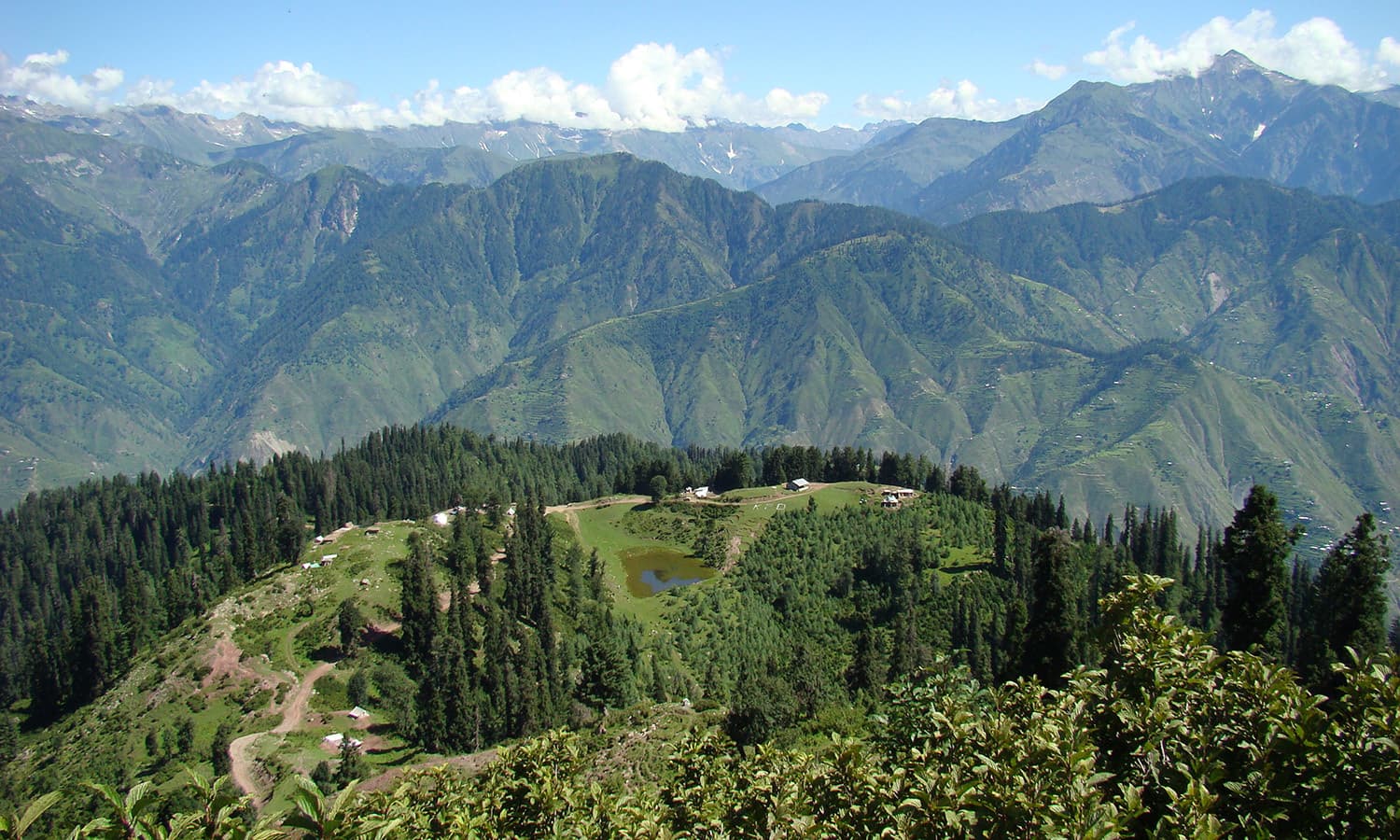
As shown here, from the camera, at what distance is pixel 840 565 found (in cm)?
12588

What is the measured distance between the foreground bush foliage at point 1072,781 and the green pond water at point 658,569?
9738 centimetres

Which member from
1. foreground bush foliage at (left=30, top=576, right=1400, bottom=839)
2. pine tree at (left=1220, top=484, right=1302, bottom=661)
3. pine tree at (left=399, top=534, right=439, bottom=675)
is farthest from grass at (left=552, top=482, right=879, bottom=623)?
foreground bush foliage at (left=30, top=576, right=1400, bottom=839)

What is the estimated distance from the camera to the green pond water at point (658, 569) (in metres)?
129

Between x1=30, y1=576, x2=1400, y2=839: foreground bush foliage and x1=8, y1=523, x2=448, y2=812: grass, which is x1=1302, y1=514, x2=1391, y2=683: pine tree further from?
x1=8, y1=523, x2=448, y2=812: grass

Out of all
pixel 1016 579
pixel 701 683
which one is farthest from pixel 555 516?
pixel 1016 579

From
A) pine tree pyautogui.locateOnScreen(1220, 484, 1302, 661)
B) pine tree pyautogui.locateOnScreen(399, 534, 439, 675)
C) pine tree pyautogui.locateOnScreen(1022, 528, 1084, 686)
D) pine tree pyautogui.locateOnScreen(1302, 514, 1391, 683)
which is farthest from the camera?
pine tree pyautogui.locateOnScreen(399, 534, 439, 675)

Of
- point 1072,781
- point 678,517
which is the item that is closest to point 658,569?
point 678,517

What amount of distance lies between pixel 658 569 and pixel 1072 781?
120 metres

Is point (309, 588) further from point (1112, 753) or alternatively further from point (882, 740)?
point (1112, 753)

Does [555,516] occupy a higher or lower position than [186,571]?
higher

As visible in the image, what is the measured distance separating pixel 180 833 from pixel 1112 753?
21905 millimetres

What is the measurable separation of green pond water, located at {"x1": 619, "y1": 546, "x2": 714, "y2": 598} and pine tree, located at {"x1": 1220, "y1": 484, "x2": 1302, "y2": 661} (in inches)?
3163

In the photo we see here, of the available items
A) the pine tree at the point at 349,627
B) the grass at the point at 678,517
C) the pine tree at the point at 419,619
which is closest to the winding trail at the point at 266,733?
the pine tree at the point at 349,627

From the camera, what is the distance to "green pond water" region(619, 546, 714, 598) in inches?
5074
